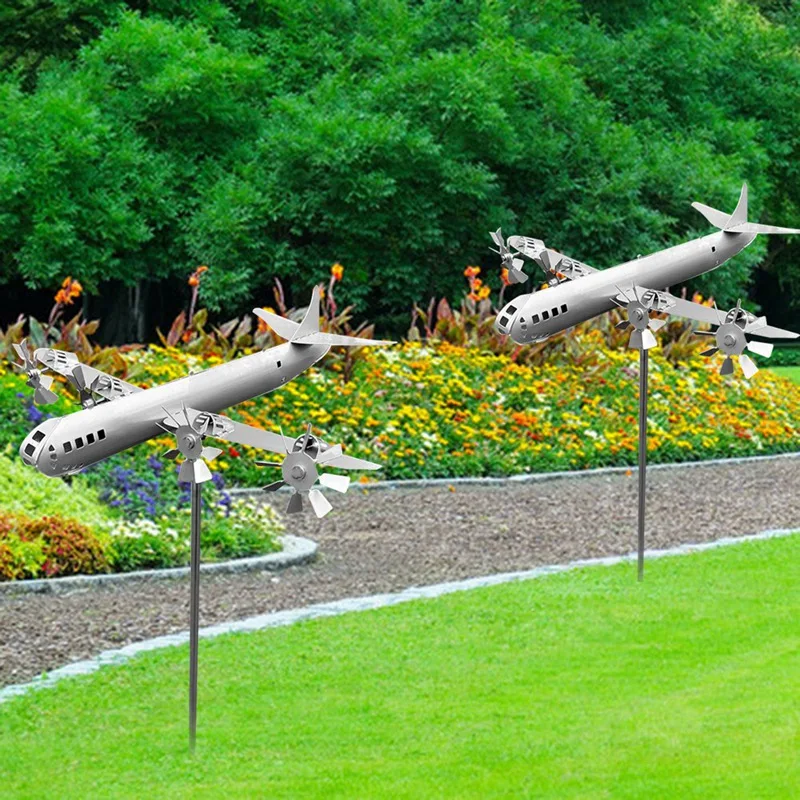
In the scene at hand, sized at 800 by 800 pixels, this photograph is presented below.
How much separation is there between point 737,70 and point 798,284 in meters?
12.3

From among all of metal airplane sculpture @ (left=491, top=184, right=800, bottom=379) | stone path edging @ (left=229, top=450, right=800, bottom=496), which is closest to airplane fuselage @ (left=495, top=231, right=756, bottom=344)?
metal airplane sculpture @ (left=491, top=184, right=800, bottom=379)

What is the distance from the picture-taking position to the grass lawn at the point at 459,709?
5.81 metres

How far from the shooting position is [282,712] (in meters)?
6.71

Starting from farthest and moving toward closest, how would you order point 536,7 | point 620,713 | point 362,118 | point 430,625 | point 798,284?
point 798,284 < point 536,7 < point 362,118 < point 430,625 < point 620,713

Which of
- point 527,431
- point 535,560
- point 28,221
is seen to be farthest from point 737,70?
point 535,560

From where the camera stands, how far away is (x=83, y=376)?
5449 millimetres

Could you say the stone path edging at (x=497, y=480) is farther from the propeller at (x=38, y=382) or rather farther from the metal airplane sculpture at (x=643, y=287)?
the propeller at (x=38, y=382)

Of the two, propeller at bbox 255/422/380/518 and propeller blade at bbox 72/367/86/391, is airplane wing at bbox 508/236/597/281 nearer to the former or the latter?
propeller at bbox 255/422/380/518

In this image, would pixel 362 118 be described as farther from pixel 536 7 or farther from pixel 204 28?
pixel 536 7

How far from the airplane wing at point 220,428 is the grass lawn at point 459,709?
1240mm

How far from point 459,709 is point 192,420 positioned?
1.99 m

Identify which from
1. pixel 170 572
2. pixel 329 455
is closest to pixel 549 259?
pixel 329 455

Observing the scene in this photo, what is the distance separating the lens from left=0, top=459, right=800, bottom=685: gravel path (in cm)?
847

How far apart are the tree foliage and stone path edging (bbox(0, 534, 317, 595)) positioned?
42.4ft
